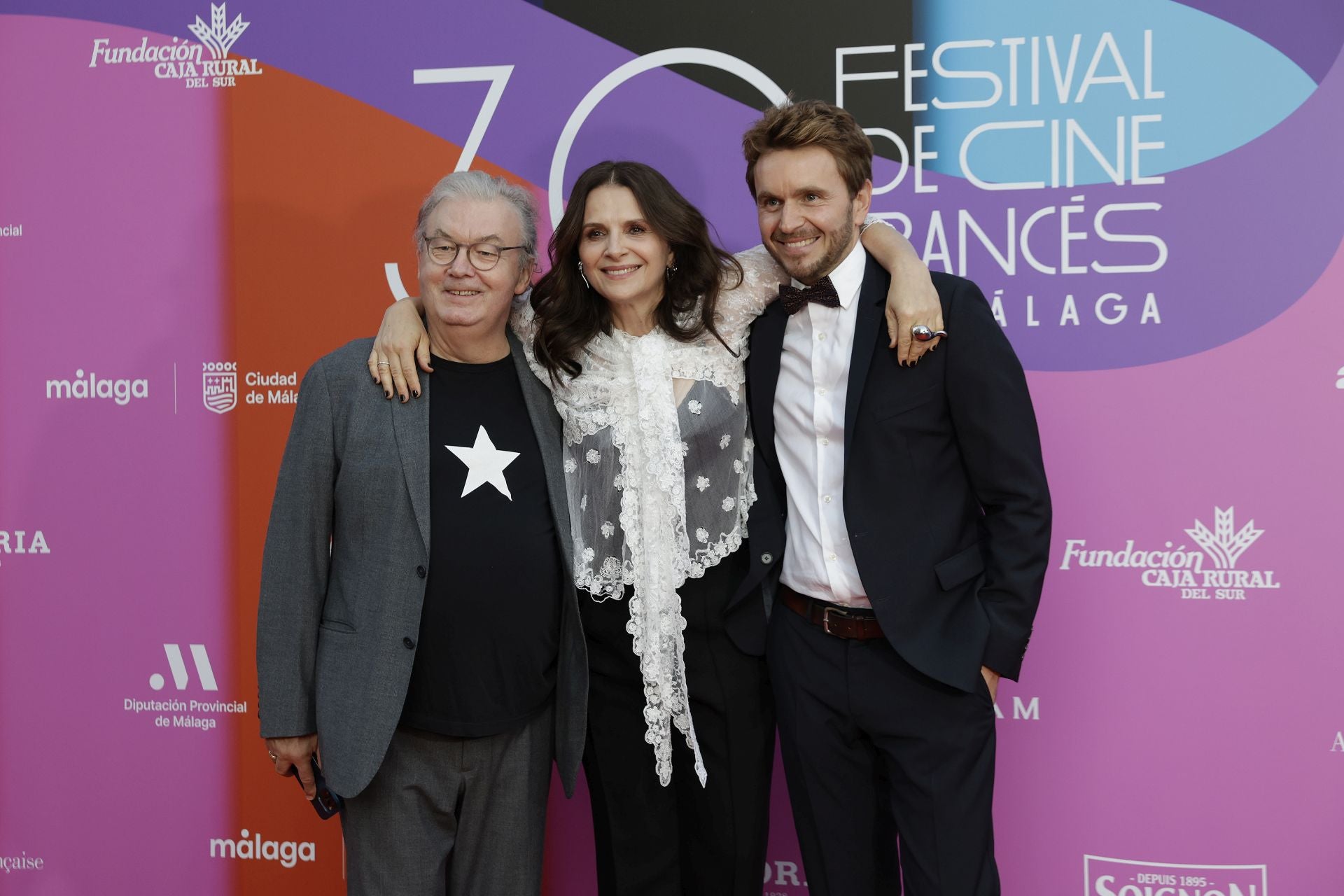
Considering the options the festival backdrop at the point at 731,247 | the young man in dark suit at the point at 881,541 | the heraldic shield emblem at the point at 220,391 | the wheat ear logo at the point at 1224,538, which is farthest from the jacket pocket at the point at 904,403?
the heraldic shield emblem at the point at 220,391

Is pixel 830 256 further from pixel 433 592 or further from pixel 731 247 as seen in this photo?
pixel 433 592

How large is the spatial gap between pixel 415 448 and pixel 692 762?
86 cm

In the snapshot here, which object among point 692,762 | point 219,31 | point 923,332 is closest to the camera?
point 923,332

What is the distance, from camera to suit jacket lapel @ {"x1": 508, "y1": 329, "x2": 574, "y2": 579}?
208cm

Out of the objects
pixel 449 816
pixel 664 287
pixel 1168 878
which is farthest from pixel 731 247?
pixel 1168 878

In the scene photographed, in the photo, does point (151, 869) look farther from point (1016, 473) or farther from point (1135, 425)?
point (1135, 425)

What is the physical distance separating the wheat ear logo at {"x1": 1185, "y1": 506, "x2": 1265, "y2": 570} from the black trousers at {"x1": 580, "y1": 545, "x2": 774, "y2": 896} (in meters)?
1.22

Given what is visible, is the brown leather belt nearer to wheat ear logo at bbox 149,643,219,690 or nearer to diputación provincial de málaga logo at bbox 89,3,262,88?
wheat ear logo at bbox 149,643,219,690

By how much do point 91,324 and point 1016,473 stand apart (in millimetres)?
2621

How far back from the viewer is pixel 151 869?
306 cm

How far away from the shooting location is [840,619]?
6.63ft

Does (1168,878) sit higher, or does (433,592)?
(433,592)

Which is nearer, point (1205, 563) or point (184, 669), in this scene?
point (1205, 563)

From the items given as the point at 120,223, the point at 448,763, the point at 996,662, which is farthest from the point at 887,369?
the point at 120,223
